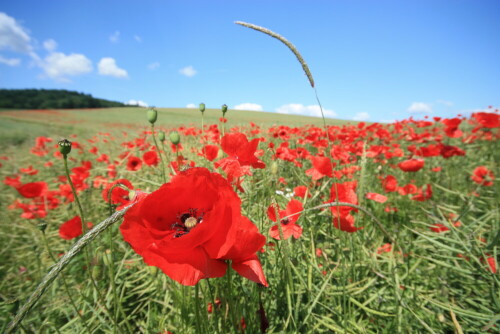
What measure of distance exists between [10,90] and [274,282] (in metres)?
54.6

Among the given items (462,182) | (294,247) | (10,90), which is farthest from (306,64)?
(10,90)

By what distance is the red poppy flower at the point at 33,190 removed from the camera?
6.81 feet

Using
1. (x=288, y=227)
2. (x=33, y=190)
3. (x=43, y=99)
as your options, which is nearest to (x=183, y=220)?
(x=288, y=227)

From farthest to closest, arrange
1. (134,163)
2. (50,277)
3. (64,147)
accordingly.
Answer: (134,163), (64,147), (50,277)

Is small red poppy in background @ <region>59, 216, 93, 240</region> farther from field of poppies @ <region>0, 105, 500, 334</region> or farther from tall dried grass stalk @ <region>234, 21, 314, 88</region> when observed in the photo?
tall dried grass stalk @ <region>234, 21, 314, 88</region>

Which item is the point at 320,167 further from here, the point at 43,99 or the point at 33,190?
the point at 43,99

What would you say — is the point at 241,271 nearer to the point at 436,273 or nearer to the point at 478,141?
the point at 436,273

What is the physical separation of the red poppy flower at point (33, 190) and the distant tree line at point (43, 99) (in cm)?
4536

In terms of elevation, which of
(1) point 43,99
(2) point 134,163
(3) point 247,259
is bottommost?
(1) point 43,99

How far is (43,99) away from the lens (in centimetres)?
3866

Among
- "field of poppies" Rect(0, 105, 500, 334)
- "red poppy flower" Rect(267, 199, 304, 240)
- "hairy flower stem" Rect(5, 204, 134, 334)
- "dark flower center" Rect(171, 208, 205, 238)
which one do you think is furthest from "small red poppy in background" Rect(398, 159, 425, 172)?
"hairy flower stem" Rect(5, 204, 134, 334)

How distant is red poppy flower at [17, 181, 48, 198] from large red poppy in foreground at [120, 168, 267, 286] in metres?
2.21

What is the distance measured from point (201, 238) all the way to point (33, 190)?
2.45m

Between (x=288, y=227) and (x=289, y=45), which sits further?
(x=288, y=227)
